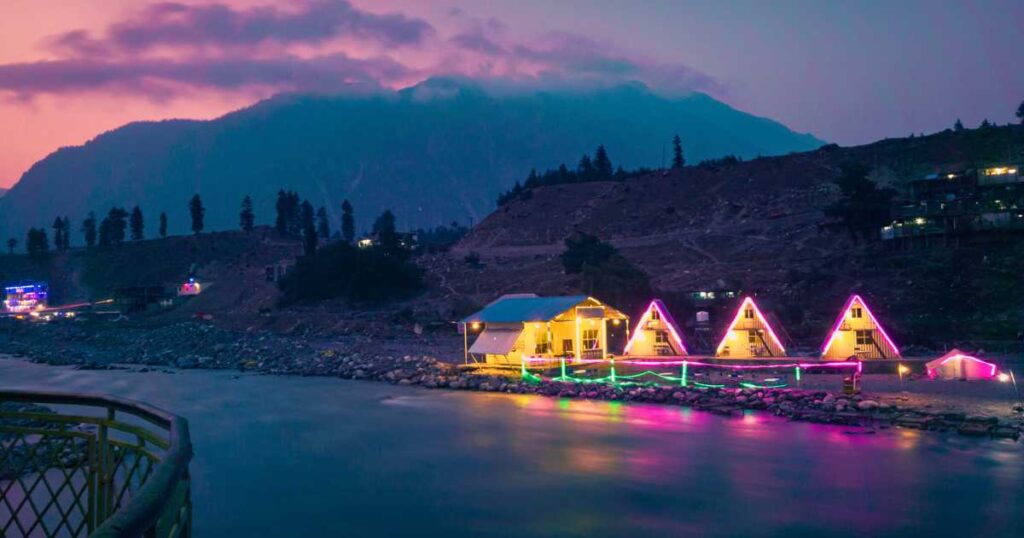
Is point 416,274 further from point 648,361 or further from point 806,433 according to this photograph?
point 806,433

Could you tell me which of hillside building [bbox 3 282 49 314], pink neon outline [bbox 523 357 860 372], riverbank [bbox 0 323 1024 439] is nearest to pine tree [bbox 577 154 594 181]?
riverbank [bbox 0 323 1024 439]

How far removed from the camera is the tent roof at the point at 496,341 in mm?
31781

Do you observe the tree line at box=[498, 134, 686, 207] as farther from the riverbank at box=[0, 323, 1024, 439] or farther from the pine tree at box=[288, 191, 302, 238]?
the riverbank at box=[0, 323, 1024, 439]

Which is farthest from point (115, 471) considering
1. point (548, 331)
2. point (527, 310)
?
point (527, 310)

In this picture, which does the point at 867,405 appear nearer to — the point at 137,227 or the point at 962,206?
the point at 962,206

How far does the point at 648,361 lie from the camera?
30.3 m

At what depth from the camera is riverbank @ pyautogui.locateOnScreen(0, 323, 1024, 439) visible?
20584 millimetres

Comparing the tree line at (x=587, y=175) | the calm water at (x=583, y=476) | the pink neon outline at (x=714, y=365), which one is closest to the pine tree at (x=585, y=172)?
the tree line at (x=587, y=175)

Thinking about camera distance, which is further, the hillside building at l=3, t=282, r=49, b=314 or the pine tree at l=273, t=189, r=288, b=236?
the pine tree at l=273, t=189, r=288, b=236

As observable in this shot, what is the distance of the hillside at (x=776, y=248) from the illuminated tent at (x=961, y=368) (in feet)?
24.5

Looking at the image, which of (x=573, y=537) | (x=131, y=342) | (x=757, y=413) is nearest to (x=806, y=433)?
(x=757, y=413)

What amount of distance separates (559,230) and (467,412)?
51805 mm

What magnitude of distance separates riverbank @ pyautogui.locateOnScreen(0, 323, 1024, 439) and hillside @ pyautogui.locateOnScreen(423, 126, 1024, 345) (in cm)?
1022

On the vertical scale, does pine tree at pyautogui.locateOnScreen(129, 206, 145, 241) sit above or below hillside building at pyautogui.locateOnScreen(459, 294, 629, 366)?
above
